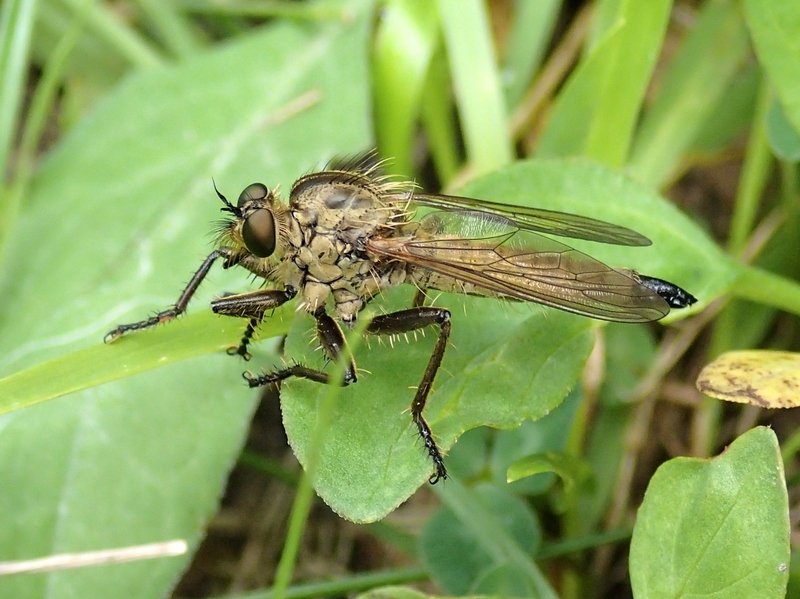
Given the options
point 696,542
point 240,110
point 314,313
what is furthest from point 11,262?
point 696,542

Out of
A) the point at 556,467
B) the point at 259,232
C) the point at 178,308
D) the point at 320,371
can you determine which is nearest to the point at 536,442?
the point at 556,467

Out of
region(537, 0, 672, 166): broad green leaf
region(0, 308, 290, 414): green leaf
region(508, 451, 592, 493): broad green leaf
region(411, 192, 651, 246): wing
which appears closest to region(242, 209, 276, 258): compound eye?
region(0, 308, 290, 414): green leaf

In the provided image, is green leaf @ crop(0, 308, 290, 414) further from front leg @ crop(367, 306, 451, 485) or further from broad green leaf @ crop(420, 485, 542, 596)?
broad green leaf @ crop(420, 485, 542, 596)

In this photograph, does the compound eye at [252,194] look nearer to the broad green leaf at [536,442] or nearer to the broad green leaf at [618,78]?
the broad green leaf at [536,442]

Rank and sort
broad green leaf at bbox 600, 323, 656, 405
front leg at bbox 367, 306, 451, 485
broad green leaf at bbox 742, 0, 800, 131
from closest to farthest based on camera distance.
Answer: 1. front leg at bbox 367, 306, 451, 485
2. broad green leaf at bbox 742, 0, 800, 131
3. broad green leaf at bbox 600, 323, 656, 405

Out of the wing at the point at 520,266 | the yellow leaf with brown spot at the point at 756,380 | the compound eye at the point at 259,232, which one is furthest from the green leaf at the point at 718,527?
the compound eye at the point at 259,232

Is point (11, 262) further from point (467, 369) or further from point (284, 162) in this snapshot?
point (467, 369)
